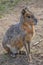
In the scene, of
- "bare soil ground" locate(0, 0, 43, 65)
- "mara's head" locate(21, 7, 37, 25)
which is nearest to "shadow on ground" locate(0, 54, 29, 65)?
"bare soil ground" locate(0, 0, 43, 65)

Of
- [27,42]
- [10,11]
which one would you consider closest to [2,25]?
[10,11]

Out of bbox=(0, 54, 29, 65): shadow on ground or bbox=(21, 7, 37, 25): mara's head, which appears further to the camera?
bbox=(0, 54, 29, 65): shadow on ground

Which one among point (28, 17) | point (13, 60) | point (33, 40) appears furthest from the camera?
point (33, 40)

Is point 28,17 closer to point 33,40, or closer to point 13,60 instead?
point 13,60

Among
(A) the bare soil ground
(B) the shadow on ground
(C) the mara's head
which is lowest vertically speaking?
(B) the shadow on ground

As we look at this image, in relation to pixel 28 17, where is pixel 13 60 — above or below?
below

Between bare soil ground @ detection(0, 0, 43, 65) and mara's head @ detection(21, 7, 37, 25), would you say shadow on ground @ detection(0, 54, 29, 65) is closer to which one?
bare soil ground @ detection(0, 0, 43, 65)

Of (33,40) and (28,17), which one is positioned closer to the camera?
(28,17)

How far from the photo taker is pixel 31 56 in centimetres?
549

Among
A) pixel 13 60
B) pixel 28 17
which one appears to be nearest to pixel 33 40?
pixel 13 60

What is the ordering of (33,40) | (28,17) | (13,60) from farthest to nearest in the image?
(33,40) < (13,60) < (28,17)

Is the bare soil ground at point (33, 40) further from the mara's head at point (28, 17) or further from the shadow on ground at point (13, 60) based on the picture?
the mara's head at point (28, 17)

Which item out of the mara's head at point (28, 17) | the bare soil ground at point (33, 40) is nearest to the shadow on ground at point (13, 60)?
the bare soil ground at point (33, 40)

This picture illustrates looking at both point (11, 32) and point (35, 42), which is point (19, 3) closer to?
point (35, 42)
